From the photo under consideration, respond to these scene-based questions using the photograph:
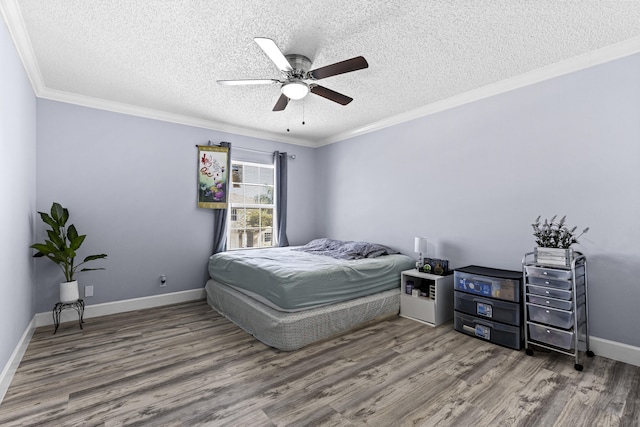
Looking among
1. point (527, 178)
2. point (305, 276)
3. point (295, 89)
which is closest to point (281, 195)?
point (305, 276)

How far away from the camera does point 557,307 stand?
2441 mm

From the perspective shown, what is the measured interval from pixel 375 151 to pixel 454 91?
145 centimetres

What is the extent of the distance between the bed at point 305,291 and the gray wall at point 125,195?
2.05ft

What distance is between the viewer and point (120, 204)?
3.75m

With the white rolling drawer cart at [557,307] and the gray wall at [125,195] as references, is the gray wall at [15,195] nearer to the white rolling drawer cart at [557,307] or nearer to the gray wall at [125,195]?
the gray wall at [125,195]

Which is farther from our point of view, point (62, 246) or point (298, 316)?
point (62, 246)

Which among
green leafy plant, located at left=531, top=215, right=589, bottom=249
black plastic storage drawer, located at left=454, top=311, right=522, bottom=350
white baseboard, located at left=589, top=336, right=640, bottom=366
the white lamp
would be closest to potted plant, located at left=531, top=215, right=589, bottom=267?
green leafy plant, located at left=531, top=215, right=589, bottom=249

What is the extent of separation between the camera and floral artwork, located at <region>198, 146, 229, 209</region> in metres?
4.34

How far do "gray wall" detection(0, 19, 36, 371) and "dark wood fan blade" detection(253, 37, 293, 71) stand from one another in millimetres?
1778

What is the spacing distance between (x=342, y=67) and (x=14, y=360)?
11.6 feet

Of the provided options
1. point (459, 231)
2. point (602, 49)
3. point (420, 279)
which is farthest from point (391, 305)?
point (602, 49)

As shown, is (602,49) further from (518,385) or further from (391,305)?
(391,305)

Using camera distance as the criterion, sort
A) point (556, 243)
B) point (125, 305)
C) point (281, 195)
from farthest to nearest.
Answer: point (281, 195) < point (125, 305) < point (556, 243)

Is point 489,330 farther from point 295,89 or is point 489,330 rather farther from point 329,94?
point 295,89
